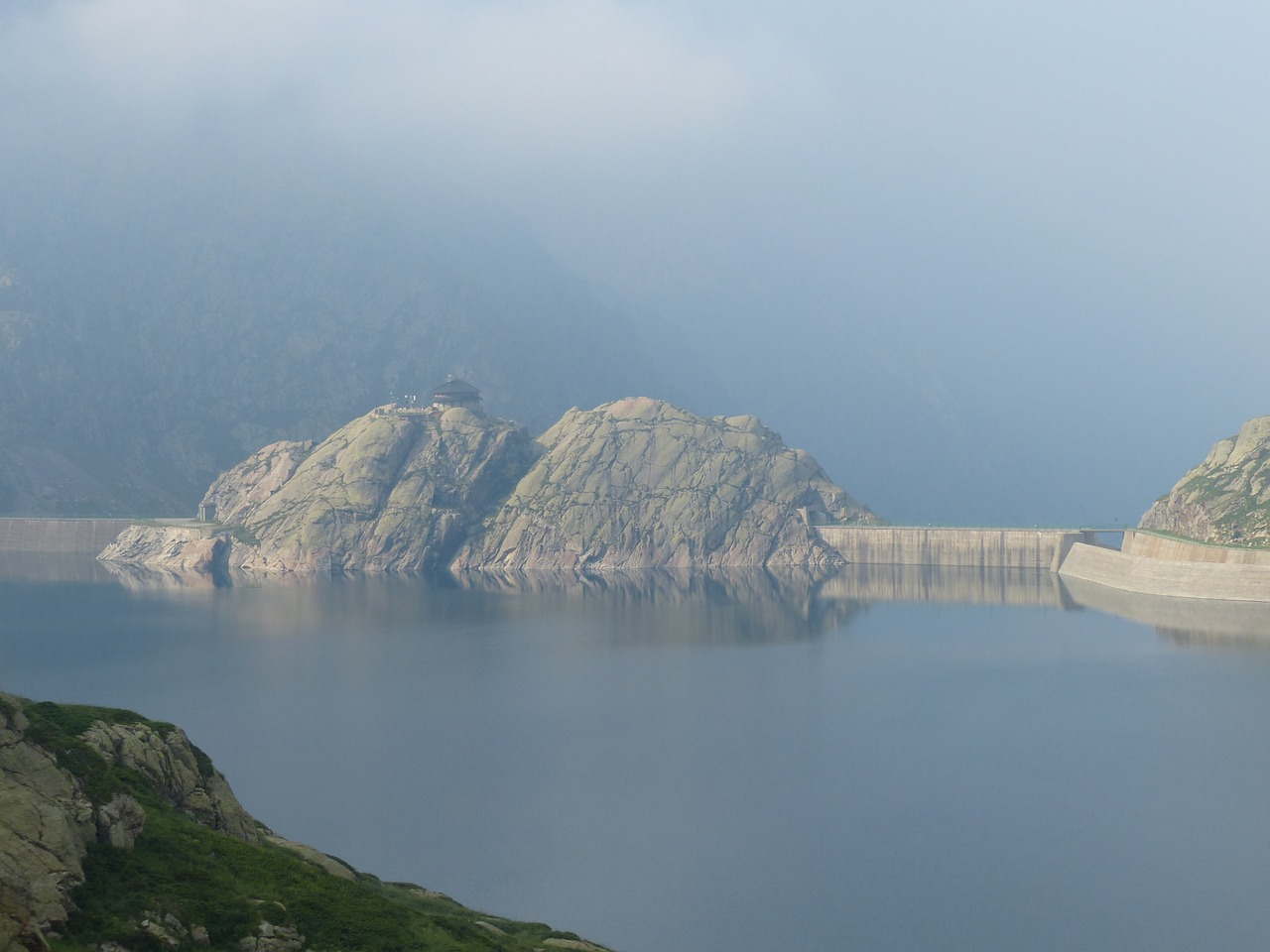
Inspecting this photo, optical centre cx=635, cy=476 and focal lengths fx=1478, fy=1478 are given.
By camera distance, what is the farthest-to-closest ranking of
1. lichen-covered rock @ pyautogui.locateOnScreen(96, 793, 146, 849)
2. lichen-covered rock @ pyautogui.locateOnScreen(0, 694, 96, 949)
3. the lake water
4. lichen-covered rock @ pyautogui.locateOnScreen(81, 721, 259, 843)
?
the lake water
lichen-covered rock @ pyautogui.locateOnScreen(81, 721, 259, 843)
lichen-covered rock @ pyautogui.locateOnScreen(96, 793, 146, 849)
lichen-covered rock @ pyautogui.locateOnScreen(0, 694, 96, 949)

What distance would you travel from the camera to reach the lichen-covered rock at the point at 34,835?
1767 inches

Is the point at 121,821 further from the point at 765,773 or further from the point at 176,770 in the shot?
the point at 765,773

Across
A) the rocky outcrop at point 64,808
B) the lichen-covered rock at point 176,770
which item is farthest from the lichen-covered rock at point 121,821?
the lichen-covered rock at point 176,770

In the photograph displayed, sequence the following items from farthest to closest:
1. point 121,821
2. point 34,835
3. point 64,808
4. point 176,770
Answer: point 176,770, point 121,821, point 64,808, point 34,835

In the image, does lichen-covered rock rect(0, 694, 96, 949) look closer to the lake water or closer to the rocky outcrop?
the rocky outcrop

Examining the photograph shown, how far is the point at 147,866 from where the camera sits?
174 feet

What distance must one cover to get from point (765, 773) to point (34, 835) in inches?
3135

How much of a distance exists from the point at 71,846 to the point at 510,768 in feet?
240

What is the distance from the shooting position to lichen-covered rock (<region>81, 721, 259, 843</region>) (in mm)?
60031

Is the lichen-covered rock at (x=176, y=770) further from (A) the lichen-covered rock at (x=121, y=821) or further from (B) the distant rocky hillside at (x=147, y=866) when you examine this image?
(A) the lichen-covered rock at (x=121, y=821)

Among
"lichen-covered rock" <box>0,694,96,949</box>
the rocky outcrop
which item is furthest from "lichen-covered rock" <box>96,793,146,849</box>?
"lichen-covered rock" <box>0,694,96,949</box>

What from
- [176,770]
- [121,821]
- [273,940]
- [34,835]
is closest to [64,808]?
[121,821]

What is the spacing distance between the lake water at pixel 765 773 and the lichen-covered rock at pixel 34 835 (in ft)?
126

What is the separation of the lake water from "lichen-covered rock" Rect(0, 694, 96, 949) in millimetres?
38429
